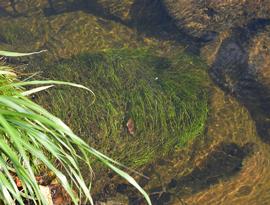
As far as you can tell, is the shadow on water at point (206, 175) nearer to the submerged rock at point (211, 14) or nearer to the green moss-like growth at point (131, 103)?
the green moss-like growth at point (131, 103)

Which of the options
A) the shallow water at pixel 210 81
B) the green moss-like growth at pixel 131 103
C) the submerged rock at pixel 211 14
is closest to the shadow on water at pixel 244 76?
the shallow water at pixel 210 81

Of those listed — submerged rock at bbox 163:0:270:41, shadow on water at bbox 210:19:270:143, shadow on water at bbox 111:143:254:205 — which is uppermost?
submerged rock at bbox 163:0:270:41

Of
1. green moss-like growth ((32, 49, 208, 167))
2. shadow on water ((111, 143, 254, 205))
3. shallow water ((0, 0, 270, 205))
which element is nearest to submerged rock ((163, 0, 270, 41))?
shallow water ((0, 0, 270, 205))

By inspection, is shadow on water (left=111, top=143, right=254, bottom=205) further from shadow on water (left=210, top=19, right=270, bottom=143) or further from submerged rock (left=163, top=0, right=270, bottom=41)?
submerged rock (left=163, top=0, right=270, bottom=41)

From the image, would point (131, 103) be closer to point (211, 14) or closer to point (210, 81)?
point (210, 81)

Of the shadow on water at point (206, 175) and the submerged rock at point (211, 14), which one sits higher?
the submerged rock at point (211, 14)

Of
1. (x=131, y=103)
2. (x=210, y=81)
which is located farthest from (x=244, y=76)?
(x=131, y=103)
